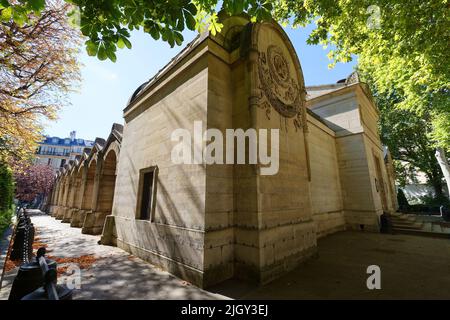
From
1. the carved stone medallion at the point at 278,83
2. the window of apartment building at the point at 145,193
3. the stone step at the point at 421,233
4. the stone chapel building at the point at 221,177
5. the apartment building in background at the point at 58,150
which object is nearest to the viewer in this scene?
the stone chapel building at the point at 221,177

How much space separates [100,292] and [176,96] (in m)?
5.86

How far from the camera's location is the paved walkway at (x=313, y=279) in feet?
14.1

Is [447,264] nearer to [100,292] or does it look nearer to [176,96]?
[100,292]

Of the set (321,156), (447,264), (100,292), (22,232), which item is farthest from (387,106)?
(22,232)

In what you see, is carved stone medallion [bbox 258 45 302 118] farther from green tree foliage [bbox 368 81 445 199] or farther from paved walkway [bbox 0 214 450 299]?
green tree foliage [bbox 368 81 445 199]

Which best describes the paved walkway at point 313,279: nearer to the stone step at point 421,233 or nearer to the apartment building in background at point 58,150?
the stone step at point 421,233

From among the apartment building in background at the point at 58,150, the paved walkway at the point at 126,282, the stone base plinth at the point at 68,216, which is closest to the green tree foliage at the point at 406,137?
the paved walkway at the point at 126,282

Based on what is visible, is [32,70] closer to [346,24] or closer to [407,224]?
[346,24]

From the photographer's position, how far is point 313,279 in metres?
5.09

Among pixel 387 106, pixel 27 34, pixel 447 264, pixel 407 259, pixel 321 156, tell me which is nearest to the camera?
pixel 447 264

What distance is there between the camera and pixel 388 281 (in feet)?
16.1

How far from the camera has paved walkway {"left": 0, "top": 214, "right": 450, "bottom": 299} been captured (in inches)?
169

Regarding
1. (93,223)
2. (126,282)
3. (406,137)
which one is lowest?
(126,282)

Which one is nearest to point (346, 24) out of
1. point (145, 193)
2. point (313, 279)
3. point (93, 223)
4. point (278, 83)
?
point (278, 83)
